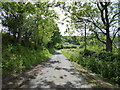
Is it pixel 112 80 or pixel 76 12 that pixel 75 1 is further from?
pixel 112 80

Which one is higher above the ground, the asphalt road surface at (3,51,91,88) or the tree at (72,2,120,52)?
the tree at (72,2,120,52)

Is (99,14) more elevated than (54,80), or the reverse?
(99,14)

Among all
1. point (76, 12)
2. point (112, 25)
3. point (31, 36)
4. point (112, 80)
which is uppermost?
point (76, 12)

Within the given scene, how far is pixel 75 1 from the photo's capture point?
41.4 feet

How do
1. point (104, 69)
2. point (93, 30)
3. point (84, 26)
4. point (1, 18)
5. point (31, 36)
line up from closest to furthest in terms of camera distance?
point (104, 69) → point (1, 18) → point (93, 30) → point (84, 26) → point (31, 36)

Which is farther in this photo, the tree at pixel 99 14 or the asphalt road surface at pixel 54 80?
the tree at pixel 99 14

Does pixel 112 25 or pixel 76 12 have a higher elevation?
pixel 76 12

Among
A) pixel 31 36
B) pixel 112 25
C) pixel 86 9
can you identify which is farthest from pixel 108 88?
pixel 31 36

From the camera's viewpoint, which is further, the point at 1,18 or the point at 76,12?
the point at 76,12

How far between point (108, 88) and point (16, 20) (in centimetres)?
1158

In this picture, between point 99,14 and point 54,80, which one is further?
point 99,14

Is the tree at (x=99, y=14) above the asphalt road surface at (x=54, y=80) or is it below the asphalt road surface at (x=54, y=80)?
above

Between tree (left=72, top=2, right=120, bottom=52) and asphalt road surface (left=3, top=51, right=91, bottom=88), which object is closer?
asphalt road surface (left=3, top=51, right=91, bottom=88)

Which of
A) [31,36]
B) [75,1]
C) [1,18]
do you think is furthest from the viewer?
[31,36]
